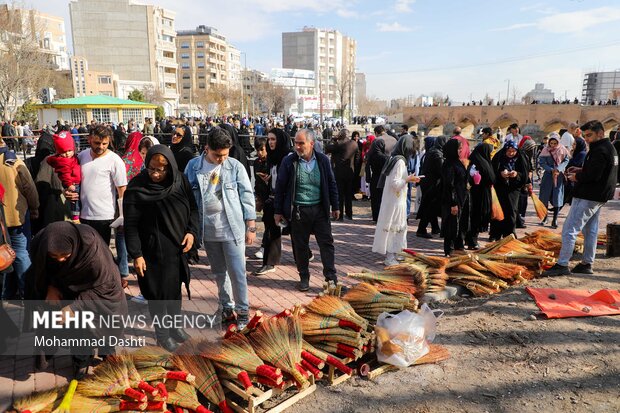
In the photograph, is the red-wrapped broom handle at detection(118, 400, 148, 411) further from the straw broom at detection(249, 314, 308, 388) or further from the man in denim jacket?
the man in denim jacket

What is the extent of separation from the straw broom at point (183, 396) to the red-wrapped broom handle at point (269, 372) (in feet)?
1.37

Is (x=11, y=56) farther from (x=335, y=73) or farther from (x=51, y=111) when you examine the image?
(x=335, y=73)

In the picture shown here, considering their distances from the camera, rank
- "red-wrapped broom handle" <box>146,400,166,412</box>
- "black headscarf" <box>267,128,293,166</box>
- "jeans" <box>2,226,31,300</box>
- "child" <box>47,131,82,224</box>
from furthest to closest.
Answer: "black headscarf" <box>267,128,293,166</box>
"child" <box>47,131,82,224</box>
"jeans" <box>2,226,31,300</box>
"red-wrapped broom handle" <box>146,400,166,412</box>

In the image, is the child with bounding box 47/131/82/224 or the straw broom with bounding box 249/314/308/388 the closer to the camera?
the straw broom with bounding box 249/314/308/388

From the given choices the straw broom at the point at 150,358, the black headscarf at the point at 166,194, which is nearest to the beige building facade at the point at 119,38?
the black headscarf at the point at 166,194

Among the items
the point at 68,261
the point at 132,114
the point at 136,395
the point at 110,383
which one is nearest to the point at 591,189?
the point at 136,395

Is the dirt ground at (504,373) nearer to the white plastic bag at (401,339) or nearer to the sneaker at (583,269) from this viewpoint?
the white plastic bag at (401,339)

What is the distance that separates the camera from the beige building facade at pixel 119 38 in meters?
73.1

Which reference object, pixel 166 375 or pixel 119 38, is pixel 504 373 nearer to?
pixel 166 375

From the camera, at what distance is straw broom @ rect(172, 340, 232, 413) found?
304cm

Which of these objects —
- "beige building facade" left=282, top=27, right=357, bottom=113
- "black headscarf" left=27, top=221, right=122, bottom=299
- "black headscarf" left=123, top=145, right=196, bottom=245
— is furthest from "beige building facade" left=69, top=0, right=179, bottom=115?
"black headscarf" left=27, top=221, right=122, bottom=299

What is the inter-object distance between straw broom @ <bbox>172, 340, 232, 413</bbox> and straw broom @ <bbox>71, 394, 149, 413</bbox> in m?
0.41

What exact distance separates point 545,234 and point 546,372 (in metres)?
3.69

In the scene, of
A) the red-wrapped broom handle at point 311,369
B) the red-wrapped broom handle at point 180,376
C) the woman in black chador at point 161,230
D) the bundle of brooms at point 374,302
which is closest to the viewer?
the red-wrapped broom handle at point 180,376
